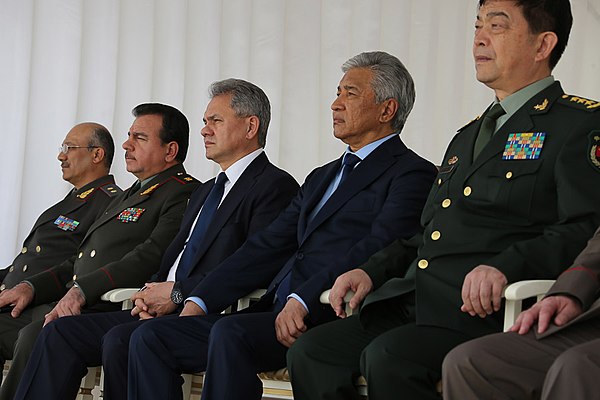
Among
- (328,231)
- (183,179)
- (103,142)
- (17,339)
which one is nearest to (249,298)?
(328,231)

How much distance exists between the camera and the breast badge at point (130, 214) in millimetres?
4344

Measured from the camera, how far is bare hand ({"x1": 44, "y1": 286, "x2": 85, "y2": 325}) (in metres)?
4.05

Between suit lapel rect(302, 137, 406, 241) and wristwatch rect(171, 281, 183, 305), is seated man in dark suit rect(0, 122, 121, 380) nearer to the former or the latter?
wristwatch rect(171, 281, 183, 305)

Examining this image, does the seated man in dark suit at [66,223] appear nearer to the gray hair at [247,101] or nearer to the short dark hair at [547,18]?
the gray hair at [247,101]

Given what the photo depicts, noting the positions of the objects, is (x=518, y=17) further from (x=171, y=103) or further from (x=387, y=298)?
(x=171, y=103)

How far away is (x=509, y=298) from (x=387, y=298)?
579 millimetres

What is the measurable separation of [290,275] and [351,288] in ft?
1.49

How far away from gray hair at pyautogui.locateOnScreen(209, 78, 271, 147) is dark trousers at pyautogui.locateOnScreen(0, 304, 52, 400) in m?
1.11

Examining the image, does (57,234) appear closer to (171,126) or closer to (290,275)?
(171,126)

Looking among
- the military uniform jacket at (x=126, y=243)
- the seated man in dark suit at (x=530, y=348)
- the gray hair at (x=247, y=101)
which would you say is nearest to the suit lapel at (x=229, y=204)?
the gray hair at (x=247, y=101)

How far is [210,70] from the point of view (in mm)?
5656

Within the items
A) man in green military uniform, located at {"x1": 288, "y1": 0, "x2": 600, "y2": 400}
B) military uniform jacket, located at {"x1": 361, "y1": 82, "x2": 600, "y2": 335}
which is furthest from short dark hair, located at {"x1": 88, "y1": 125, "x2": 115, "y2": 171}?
military uniform jacket, located at {"x1": 361, "y1": 82, "x2": 600, "y2": 335}

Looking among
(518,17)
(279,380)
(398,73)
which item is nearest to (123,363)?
(279,380)

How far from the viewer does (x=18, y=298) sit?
4.38 metres
